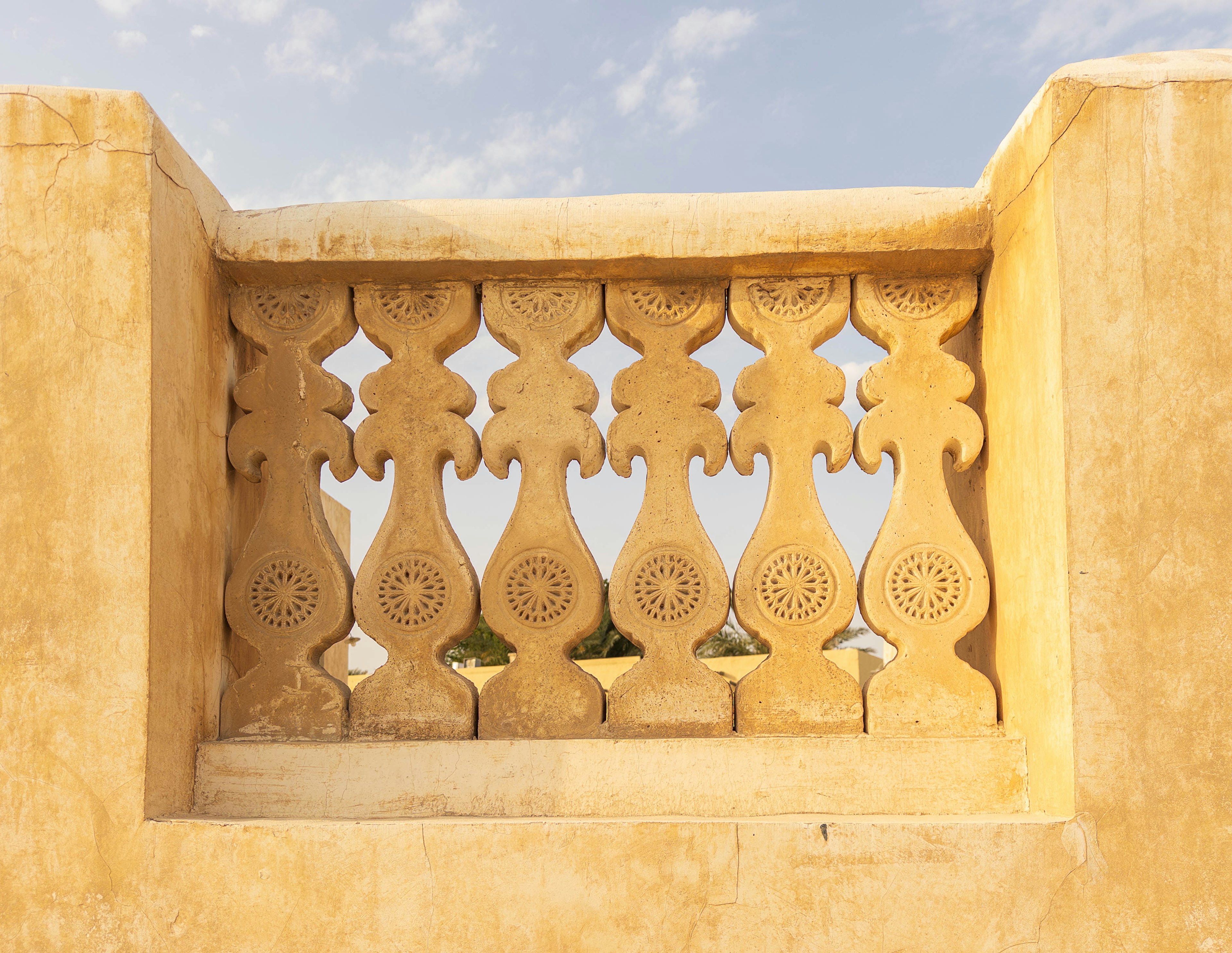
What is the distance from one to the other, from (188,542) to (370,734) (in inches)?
30.2

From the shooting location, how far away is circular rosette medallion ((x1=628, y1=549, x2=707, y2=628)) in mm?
3064

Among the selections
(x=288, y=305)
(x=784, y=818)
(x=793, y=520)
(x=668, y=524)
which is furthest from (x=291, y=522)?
(x=784, y=818)

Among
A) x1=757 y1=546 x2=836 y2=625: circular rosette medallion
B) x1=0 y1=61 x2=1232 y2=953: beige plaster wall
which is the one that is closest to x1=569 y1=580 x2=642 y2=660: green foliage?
x1=757 y1=546 x2=836 y2=625: circular rosette medallion

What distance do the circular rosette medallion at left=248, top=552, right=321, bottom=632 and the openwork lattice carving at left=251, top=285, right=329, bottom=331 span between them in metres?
0.74

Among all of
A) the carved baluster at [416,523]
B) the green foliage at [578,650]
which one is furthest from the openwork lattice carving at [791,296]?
the green foliage at [578,650]

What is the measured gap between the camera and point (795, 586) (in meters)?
3.06

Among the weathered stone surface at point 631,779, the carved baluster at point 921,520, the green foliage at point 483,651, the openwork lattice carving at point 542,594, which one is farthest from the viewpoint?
the green foliage at point 483,651

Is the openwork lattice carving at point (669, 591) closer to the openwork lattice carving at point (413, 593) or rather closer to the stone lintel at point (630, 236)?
the openwork lattice carving at point (413, 593)

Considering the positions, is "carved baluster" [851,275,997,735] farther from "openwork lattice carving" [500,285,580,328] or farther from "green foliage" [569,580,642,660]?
"green foliage" [569,580,642,660]

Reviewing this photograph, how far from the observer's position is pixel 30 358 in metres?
2.82

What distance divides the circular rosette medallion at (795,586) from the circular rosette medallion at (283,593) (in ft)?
4.48

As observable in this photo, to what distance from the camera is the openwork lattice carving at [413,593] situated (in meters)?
3.12

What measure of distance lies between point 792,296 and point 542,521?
1.05m

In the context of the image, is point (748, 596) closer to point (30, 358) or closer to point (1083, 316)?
point (1083, 316)
